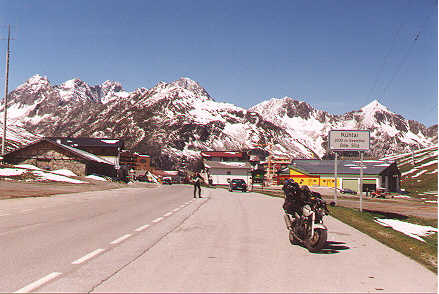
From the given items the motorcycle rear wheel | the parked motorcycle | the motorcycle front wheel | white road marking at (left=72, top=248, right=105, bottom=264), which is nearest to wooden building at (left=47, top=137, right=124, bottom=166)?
the motorcycle rear wheel

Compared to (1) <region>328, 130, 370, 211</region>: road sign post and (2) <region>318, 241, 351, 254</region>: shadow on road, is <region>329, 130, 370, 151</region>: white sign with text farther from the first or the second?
(2) <region>318, 241, 351, 254</region>: shadow on road

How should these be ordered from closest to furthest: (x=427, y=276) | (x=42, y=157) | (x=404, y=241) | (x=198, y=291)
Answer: (x=198, y=291) < (x=427, y=276) < (x=404, y=241) < (x=42, y=157)

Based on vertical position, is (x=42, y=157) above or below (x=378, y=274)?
above

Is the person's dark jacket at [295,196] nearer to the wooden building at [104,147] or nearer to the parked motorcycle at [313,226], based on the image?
the parked motorcycle at [313,226]

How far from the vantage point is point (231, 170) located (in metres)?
120

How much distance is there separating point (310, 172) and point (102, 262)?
8610cm

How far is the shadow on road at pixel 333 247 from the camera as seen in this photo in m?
9.08

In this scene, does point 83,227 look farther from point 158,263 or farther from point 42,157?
point 42,157

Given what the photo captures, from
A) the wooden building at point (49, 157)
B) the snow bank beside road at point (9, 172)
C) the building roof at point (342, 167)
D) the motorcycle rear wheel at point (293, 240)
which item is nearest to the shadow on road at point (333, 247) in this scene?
the motorcycle rear wheel at point (293, 240)

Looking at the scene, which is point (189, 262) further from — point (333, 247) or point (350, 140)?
point (350, 140)

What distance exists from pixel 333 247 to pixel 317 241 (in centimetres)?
115

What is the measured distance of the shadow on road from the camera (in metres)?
9.08

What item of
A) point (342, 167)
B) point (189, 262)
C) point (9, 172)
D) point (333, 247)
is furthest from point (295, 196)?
point (342, 167)

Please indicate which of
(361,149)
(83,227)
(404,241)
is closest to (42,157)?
(361,149)
